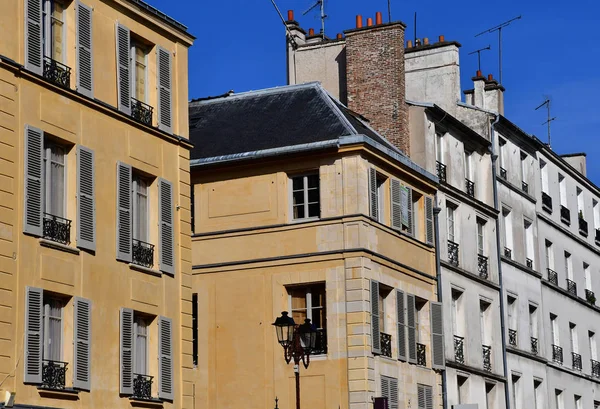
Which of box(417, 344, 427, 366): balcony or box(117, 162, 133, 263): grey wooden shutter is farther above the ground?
box(117, 162, 133, 263): grey wooden shutter

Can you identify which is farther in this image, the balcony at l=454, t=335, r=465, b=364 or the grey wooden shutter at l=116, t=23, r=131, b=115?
the balcony at l=454, t=335, r=465, b=364

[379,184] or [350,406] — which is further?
[379,184]

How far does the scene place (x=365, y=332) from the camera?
3300cm

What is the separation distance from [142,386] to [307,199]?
32.2 ft

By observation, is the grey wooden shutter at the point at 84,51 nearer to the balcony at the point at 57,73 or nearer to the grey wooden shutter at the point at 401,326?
the balcony at the point at 57,73

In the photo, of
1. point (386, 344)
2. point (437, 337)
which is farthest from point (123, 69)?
point (437, 337)

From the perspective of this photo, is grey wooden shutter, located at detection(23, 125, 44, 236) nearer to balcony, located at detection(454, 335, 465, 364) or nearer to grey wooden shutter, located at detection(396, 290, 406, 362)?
grey wooden shutter, located at detection(396, 290, 406, 362)

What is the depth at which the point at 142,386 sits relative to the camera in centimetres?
2570

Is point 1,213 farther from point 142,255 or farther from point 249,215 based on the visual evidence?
point 249,215

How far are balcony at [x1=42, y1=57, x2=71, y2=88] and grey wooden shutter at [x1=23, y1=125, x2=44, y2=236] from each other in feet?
3.57

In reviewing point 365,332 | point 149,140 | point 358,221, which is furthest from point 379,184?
point 149,140

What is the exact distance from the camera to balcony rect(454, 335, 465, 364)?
1505 inches

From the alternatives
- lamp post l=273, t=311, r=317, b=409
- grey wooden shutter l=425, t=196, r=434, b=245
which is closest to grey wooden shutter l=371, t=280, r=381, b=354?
grey wooden shutter l=425, t=196, r=434, b=245

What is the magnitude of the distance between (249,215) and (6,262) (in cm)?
1256
